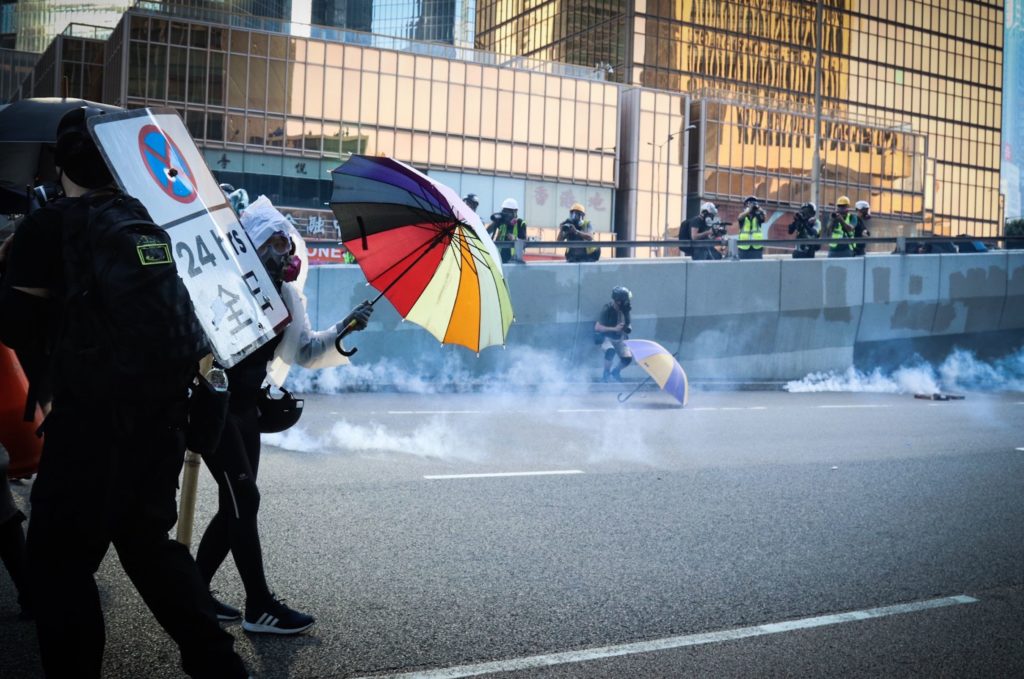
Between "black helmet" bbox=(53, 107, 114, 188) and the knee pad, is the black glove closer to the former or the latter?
the knee pad

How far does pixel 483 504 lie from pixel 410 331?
27.9 feet

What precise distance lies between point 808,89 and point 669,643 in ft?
316

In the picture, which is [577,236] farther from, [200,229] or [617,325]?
[200,229]

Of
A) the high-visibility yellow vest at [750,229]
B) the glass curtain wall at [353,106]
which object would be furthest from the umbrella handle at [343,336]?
the glass curtain wall at [353,106]

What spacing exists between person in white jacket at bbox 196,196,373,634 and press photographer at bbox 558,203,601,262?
41.7 feet

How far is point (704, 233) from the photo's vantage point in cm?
1912

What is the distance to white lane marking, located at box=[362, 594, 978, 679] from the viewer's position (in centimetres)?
403

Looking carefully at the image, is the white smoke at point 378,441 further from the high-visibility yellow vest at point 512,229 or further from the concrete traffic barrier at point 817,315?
the concrete traffic barrier at point 817,315

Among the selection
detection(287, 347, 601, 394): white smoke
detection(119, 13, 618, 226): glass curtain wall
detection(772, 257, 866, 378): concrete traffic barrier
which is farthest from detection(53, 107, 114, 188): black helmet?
detection(119, 13, 618, 226): glass curtain wall

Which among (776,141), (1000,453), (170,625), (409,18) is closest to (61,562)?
(170,625)

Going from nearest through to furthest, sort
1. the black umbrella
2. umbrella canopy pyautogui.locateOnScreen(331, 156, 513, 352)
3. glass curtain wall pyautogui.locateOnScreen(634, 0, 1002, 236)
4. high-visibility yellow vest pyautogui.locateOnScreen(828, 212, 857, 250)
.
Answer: umbrella canopy pyautogui.locateOnScreen(331, 156, 513, 352) → the black umbrella → high-visibility yellow vest pyautogui.locateOnScreen(828, 212, 857, 250) → glass curtain wall pyautogui.locateOnScreen(634, 0, 1002, 236)

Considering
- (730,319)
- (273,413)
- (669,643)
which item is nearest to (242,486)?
(273,413)

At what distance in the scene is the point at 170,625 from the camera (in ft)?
10.6

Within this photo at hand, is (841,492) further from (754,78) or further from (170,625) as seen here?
(754,78)
